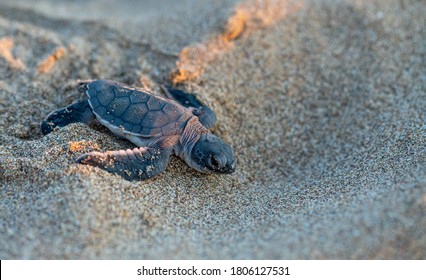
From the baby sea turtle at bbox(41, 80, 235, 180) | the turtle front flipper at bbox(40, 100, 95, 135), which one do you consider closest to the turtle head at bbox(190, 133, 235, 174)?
the baby sea turtle at bbox(41, 80, 235, 180)

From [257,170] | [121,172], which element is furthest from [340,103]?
[121,172]

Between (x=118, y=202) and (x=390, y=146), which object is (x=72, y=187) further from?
(x=390, y=146)
